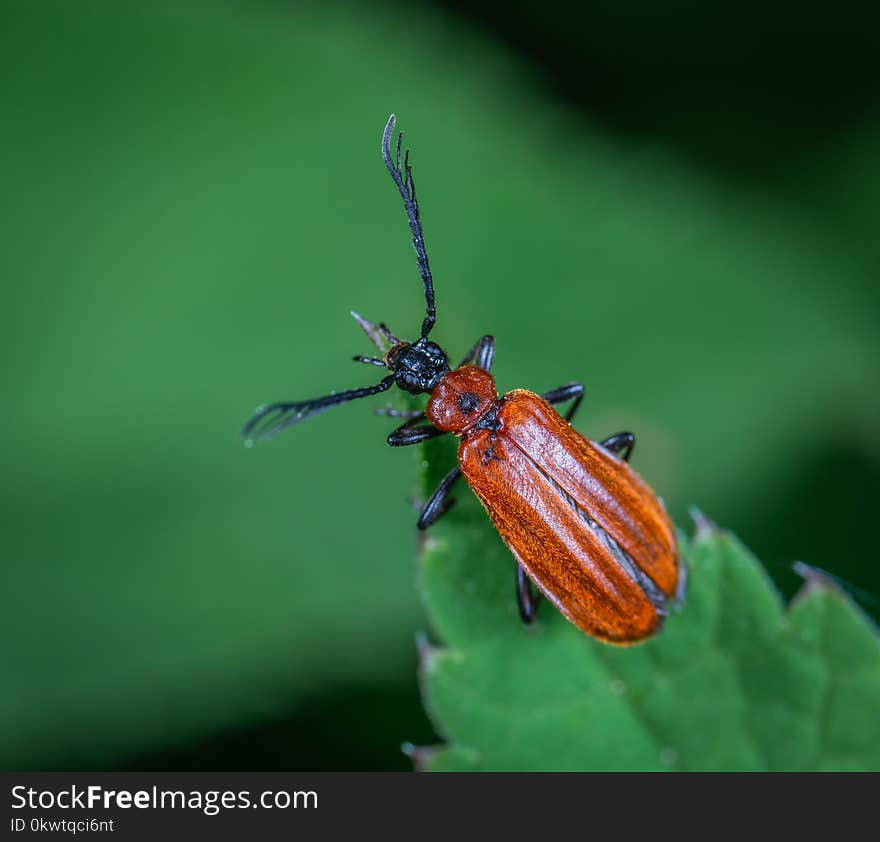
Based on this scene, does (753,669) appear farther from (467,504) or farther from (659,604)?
(467,504)

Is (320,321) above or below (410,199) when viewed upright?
below

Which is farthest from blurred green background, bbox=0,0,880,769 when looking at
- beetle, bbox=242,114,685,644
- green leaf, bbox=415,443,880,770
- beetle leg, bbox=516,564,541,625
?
green leaf, bbox=415,443,880,770

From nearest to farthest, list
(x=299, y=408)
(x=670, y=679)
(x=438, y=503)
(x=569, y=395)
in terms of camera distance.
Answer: (x=670, y=679)
(x=438, y=503)
(x=299, y=408)
(x=569, y=395)

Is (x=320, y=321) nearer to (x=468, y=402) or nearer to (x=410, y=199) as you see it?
(x=410, y=199)

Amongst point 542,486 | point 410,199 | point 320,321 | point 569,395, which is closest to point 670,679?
point 542,486

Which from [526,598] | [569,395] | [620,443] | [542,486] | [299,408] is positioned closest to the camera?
[526,598]

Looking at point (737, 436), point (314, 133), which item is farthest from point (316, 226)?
point (737, 436)

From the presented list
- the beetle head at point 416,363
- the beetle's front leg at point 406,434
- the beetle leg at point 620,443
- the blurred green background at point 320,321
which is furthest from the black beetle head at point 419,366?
the beetle leg at point 620,443
